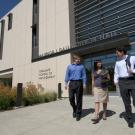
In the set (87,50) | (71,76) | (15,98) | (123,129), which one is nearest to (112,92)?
(87,50)

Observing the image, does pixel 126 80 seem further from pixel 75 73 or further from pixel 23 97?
pixel 23 97

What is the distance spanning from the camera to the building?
56.4ft

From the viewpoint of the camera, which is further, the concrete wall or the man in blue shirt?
the concrete wall

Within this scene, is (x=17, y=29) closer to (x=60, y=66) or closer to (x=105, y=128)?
(x=60, y=66)

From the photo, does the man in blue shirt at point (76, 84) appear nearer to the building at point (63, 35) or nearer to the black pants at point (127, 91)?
the black pants at point (127, 91)

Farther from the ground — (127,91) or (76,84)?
(76,84)

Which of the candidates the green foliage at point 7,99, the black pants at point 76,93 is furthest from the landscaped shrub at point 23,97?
the black pants at point 76,93

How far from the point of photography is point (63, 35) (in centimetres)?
2125

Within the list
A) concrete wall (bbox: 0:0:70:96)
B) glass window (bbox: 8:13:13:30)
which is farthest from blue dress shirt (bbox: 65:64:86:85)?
glass window (bbox: 8:13:13:30)

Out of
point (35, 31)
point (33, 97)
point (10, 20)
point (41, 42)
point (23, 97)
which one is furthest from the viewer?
point (10, 20)

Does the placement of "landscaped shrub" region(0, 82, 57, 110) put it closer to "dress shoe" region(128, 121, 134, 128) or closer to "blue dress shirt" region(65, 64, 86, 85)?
"blue dress shirt" region(65, 64, 86, 85)

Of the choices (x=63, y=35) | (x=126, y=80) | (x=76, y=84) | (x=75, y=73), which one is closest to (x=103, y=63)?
(x=63, y=35)

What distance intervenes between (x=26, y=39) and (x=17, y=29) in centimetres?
384

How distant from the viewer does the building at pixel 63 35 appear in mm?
17203
